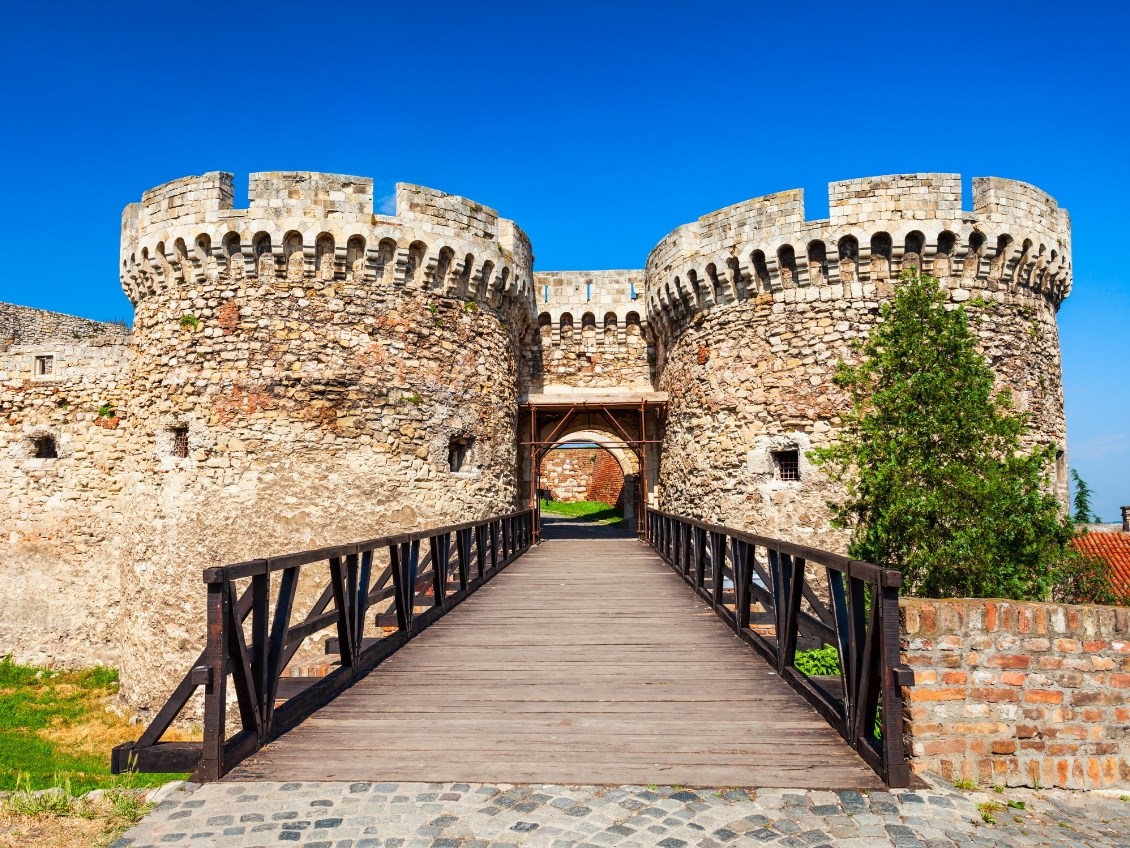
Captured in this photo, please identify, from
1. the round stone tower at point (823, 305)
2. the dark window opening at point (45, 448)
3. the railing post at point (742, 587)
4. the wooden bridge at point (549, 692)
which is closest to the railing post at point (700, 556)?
the wooden bridge at point (549, 692)

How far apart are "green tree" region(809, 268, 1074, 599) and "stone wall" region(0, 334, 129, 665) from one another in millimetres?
11186

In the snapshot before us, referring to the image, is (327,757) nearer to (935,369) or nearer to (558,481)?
(935,369)

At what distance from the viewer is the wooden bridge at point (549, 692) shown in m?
3.48

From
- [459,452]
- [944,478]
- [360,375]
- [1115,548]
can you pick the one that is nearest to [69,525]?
[360,375]

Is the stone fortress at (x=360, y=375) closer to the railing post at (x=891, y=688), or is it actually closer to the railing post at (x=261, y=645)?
the railing post at (x=261, y=645)

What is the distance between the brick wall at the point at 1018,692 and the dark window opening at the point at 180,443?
10.00m

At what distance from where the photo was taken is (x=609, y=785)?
337 centimetres

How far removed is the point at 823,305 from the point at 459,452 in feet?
19.2

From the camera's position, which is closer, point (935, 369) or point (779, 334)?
point (935, 369)

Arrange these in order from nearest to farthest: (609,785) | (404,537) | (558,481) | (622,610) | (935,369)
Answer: (609,785) < (404,537) < (622,610) < (935,369) < (558,481)

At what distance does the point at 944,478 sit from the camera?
7.45 m

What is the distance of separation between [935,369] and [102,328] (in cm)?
1685

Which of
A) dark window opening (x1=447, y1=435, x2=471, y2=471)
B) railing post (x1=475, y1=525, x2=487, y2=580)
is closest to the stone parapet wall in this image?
dark window opening (x1=447, y1=435, x2=471, y2=471)

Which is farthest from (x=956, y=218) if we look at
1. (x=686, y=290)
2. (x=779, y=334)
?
(x=686, y=290)
